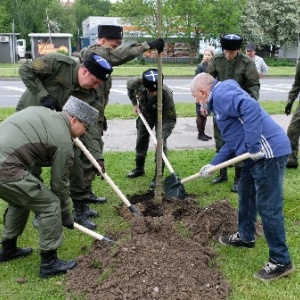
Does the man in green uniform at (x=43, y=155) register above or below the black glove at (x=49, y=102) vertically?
below

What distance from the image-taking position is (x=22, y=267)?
4.17 metres

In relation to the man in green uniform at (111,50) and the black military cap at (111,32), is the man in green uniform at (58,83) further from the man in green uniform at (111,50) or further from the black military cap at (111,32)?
the black military cap at (111,32)

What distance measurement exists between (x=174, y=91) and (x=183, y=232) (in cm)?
1410

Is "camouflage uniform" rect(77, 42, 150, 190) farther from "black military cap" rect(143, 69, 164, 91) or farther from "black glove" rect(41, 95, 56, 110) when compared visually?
"black glove" rect(41, 95, 56, 110)

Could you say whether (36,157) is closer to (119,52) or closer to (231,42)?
(119,52)

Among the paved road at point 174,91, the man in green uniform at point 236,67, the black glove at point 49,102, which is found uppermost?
the man in green uniform at point 236,67

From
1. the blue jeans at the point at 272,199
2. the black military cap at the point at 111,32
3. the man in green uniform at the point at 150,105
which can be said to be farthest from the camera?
the man in green uniform at the point at 150,105

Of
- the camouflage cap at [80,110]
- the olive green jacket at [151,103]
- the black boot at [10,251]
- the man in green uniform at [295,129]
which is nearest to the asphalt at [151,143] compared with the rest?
the man in green uniform at [295,129]

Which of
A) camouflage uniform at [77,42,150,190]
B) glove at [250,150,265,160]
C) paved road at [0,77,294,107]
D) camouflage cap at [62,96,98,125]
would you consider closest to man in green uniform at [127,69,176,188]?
camouflage uniform at [77,42,150,190]

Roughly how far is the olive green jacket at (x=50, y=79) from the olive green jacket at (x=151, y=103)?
1.33 meters

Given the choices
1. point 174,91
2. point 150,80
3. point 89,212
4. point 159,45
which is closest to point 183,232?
point 89,212

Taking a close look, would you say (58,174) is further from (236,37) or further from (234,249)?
(236,37)

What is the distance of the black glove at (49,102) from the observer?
14.8ft

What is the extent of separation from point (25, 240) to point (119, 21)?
4137 centimetres
